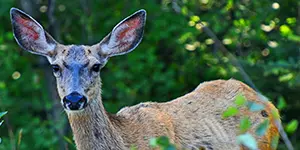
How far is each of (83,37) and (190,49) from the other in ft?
6.15

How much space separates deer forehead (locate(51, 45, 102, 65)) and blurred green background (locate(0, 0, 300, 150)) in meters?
4.35

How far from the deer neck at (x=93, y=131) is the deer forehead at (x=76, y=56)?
346 millimetres

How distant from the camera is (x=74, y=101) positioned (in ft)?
23.6

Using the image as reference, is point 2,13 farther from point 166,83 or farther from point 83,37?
point 166,83

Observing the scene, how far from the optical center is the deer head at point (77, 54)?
24.3 ft

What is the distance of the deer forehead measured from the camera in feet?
25.1

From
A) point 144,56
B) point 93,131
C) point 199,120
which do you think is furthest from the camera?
point 144,56

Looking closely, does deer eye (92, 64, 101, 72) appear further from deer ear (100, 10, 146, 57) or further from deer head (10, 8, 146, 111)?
deer ear (100, 10, 146, 57)

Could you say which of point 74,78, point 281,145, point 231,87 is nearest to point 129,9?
point 281,145

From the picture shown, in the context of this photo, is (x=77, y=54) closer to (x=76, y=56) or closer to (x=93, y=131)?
(x=76, y=56)

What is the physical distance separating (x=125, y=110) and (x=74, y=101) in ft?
3.92

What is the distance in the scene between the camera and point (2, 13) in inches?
521

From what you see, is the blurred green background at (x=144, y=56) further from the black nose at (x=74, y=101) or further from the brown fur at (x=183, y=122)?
the black nose at (x=74, y=101)

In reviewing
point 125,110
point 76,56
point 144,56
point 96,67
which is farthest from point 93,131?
point 144,56
